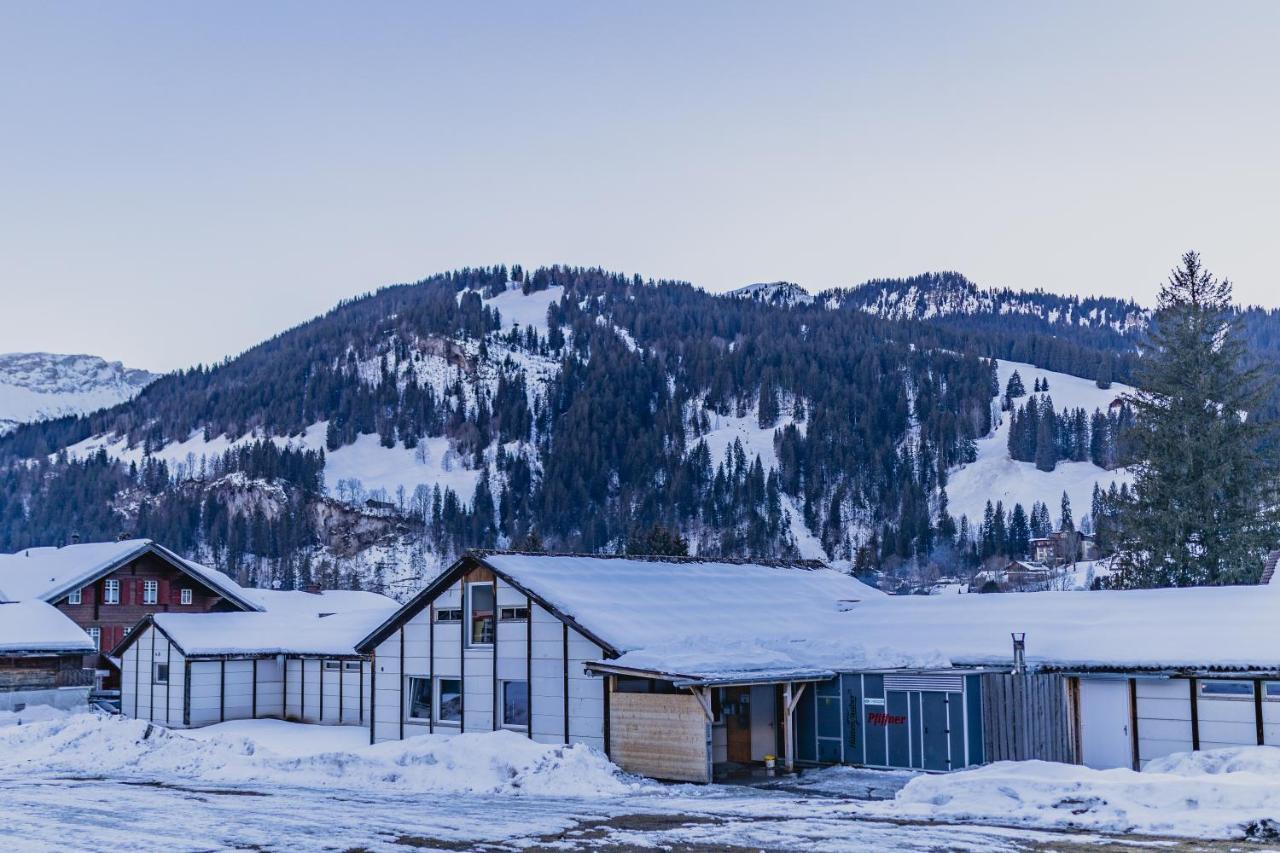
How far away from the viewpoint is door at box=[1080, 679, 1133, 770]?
85.0ft

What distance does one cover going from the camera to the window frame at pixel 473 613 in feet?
105

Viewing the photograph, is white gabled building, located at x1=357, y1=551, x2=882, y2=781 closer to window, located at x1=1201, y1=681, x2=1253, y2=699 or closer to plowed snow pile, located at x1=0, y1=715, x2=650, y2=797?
plowed snow pile, located at x1=0, y1=715, x2=650, y2=797

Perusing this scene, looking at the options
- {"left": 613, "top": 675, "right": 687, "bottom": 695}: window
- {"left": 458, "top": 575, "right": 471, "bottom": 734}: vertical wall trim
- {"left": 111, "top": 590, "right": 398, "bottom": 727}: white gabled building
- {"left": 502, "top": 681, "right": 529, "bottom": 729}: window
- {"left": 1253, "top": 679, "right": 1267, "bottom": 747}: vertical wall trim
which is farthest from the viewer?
{"left": 111, "top": 590, "right": 398, "bottom": 727}: white gabled building

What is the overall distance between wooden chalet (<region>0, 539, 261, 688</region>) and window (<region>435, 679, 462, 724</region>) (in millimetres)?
27024

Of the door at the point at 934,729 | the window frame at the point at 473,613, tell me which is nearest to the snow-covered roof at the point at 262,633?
the window frame at the point at 473,613

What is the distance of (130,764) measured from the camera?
1200 inches

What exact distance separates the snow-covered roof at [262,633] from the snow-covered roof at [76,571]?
1152cm

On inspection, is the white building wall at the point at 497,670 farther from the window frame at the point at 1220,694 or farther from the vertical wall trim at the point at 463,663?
the window frame at the point at 1220,694

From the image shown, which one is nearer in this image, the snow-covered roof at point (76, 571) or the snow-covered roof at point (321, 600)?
the snow-covered roof at point (76, 571)

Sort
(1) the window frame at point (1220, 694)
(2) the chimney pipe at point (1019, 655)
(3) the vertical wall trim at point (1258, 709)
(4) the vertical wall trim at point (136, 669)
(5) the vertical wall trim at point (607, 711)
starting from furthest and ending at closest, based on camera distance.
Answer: (4) the vertical wall trim at point (136, 669), (5) the vertical wall trim at point (607, 711), (2) the chimney pipe at point (1019, 655), (1) the window frame at point (1220, 694), (3) the vertical wall trim at point (1258, 709)

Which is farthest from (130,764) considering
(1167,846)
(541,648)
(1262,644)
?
(1262,644)

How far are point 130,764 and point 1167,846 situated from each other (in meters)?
24.4

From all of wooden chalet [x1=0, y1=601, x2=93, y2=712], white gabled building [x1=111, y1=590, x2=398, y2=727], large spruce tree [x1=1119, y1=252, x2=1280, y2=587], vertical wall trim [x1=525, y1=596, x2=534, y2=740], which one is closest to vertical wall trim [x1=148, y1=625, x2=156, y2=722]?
white gabled building [x1=111, y1=590, x2=398, y2=727]

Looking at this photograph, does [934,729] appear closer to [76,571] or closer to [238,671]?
[238,671]
